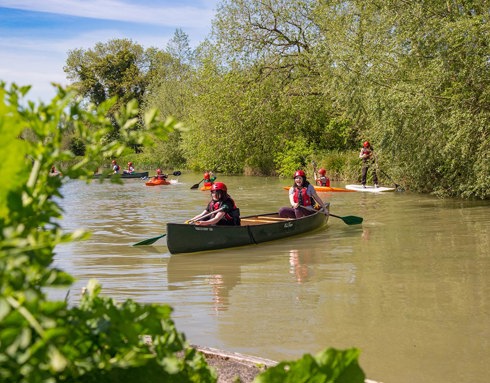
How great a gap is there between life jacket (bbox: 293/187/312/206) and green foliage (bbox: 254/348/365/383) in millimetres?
12813

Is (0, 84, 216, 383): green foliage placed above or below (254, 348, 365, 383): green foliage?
above

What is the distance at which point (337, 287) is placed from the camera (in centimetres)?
843

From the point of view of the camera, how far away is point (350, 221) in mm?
15141

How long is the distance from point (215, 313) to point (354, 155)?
22920 mm

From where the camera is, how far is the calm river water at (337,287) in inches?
227

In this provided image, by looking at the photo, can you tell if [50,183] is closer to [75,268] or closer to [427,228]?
[75,268]

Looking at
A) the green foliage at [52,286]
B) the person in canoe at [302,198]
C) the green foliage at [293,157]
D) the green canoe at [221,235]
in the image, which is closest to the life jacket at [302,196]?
the person in canoe at [302,198]

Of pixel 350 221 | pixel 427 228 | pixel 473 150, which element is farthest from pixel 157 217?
pixel 473 150

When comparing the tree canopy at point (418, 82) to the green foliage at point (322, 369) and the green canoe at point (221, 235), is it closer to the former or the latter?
the green canoe at point (221, 235)

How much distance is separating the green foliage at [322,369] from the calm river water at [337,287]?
0.57 meters

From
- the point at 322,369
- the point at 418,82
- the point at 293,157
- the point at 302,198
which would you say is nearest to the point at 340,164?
the point at 293,157

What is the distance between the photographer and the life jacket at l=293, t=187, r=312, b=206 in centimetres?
1408

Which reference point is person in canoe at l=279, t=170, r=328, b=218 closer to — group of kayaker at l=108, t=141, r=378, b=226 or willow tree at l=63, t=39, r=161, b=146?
group of kayaker at l=108, t=141, r=378, b=226

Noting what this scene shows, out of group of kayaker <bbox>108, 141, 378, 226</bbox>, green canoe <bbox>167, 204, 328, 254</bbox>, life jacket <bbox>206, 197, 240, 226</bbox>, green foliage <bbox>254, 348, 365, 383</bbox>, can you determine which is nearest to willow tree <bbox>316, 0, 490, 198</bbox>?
group of kayaker <bbox>108, 141, 378, 226</bbox>
